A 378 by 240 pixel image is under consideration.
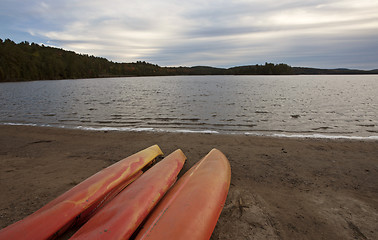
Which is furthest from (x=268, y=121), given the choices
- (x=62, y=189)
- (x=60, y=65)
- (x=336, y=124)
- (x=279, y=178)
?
(x=60, y=65)

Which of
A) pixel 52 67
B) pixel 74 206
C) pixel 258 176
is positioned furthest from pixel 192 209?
pixel 52 67

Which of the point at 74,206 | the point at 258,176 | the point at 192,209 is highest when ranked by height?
the point at 192,209

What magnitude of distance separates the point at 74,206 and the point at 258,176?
12.0 feet

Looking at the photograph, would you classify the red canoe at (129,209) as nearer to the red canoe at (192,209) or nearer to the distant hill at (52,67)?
the red canoe at (192,209)

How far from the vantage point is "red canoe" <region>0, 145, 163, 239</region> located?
263cm

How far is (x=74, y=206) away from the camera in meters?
3.12

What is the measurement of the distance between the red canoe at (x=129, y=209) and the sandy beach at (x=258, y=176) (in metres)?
1.08

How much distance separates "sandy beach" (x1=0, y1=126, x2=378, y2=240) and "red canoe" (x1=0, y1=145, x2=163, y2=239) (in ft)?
2.61

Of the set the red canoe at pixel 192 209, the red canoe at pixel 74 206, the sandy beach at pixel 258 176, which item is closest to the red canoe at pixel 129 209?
the red canoe at pixel 192 209

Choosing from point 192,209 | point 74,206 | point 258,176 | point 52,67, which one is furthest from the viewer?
point 52,67

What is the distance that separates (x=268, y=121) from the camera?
1165 cm

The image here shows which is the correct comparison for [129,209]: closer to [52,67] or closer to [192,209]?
[192,209]

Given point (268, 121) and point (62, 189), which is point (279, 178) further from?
point (268, 121)

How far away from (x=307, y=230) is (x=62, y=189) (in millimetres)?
4430
